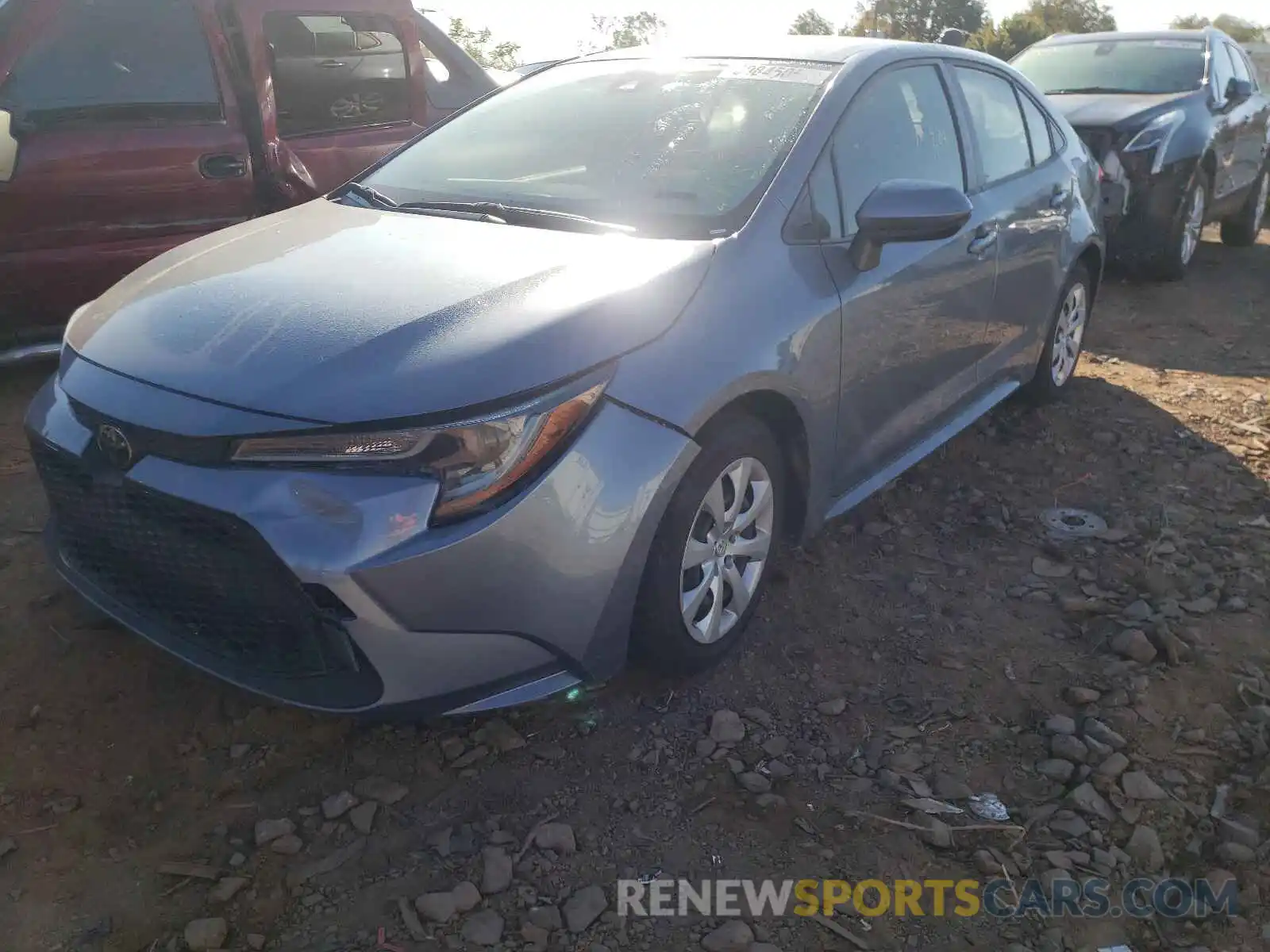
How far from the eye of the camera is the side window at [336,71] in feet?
16.0

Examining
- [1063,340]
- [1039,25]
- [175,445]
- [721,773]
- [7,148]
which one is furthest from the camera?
[1039,25]

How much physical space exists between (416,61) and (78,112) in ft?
5.85

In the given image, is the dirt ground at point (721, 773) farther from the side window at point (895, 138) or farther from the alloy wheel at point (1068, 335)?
the alloy wheel at point (1068, 335)

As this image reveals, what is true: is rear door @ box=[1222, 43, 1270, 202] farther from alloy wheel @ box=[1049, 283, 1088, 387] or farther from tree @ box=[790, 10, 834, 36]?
tree @ box=[790, 10, 834, 36]

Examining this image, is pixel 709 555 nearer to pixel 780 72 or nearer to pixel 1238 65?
pixel 780 72

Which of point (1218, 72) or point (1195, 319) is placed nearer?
point (1195, 319)

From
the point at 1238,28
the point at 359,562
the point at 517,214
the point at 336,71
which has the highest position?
the point at 336,71

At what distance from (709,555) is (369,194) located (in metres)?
1.67

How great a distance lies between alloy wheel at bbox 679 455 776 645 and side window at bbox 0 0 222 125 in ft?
11.0

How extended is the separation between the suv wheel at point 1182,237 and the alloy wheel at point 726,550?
5.75m

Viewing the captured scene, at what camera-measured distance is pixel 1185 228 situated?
7320 mm

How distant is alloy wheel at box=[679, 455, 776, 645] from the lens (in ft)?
8.54

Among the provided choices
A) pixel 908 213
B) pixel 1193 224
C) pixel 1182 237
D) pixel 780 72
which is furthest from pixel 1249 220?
pixel 908 213

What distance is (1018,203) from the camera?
3.96m
